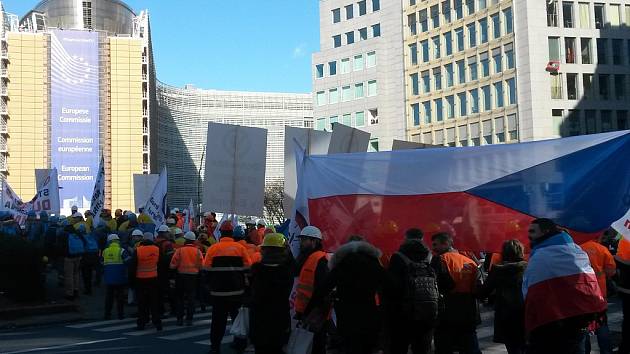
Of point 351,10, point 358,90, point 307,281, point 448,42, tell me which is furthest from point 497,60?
point 307,281

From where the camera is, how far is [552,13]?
206ft

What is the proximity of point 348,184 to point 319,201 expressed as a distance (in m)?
0.41

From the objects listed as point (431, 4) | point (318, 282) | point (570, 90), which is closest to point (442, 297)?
point (318, 282)

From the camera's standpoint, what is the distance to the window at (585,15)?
2493 inches

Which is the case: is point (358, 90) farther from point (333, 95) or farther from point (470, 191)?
point (470, 191)

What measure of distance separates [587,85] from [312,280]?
59.9 metres

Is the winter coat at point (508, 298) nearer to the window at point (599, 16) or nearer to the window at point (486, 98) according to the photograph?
the window at point (486, 98)

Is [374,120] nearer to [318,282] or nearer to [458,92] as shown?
[458,92]

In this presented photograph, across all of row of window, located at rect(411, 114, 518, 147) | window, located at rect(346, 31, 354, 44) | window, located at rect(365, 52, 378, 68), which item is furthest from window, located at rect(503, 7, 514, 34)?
window, located at rect(346, 31, 354, 44)

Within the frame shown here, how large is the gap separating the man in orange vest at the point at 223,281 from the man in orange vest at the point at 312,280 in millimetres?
2655

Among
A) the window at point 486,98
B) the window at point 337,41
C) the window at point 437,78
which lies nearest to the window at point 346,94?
the window at point 337,41

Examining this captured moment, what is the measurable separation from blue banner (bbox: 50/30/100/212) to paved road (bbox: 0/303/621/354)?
64.8 m

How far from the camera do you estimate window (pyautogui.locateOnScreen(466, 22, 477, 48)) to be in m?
66.6

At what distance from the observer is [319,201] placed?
9.52 meters
